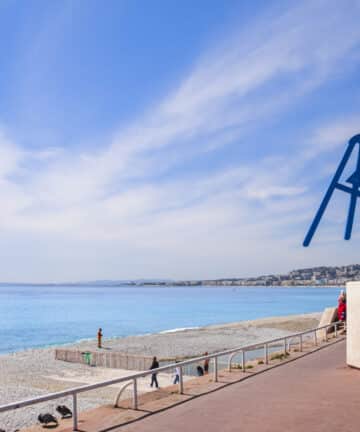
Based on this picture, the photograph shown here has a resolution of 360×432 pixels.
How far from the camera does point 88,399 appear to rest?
71.9 feet

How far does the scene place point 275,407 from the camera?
31.3 ft

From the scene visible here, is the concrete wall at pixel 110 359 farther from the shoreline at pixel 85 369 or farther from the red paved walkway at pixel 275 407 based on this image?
the red paved walkway at pixel 275 407

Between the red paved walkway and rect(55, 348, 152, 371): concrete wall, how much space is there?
17238mm

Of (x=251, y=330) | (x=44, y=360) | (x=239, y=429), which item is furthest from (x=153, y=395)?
(x=251, y=330)

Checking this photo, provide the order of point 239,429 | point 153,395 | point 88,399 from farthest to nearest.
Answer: point 88,399, point 153,395, point 239,429

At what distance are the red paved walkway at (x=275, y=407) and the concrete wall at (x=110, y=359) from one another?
56.6 ft

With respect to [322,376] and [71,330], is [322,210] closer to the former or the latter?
[322,376]

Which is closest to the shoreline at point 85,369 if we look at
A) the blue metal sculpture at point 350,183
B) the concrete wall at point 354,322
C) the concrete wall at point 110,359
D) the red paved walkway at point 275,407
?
the concrete wall at point 110,359

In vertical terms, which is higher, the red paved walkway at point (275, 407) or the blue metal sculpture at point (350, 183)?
the blue metal sculpture at point (350, 183)

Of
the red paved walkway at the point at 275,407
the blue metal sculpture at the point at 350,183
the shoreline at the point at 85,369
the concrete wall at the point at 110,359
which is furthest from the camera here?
the concrete wall at the point at 110,359

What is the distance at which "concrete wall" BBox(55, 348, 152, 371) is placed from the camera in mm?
29578

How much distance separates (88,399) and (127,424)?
565 inches

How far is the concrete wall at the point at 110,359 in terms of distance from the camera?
2958 centimetres

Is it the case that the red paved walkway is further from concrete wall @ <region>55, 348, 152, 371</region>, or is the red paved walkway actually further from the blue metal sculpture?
concrete wall @ <region>55, 348, 152, 371</region>
